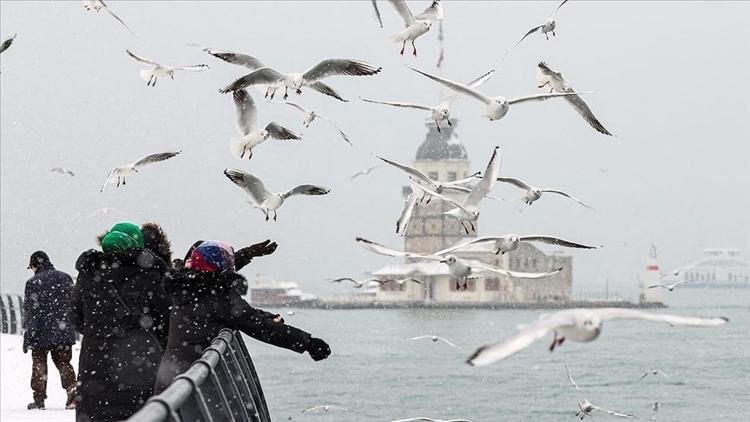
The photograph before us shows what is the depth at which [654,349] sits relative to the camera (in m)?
99.4

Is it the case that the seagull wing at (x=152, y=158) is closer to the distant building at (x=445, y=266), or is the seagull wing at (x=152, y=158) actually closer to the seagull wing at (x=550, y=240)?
the seagull wing at (x=550, y=240)

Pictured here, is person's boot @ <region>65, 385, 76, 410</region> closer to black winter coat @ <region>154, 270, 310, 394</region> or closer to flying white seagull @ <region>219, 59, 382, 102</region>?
flying white seagull @ <region>219, 59, 382, 102</region>

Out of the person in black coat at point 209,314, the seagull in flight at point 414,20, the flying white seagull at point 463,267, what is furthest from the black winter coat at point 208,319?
the seagull in flight at point 414,20

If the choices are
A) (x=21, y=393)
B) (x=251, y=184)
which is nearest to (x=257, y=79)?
(x=251, y=184)

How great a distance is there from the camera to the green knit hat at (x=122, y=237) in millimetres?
6438

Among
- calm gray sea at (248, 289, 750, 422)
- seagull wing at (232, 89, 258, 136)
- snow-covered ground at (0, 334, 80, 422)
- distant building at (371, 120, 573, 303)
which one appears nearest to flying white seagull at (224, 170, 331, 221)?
seagull wing at (232, 89, 258, 136)

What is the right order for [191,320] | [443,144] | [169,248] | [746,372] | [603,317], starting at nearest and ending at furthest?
[603,317] → [191,320] → [169,248] → [746,372] → [443,144]

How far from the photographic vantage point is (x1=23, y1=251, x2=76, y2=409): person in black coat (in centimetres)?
1211

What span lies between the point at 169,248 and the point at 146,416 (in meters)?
3.93

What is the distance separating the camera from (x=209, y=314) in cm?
612

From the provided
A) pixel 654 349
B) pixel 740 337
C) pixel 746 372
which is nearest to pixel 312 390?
pixel 746 372

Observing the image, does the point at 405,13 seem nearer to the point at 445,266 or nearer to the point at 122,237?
the point at 122,237

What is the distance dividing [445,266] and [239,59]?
5652 inches

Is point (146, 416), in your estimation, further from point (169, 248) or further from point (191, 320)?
point (169, 248)
